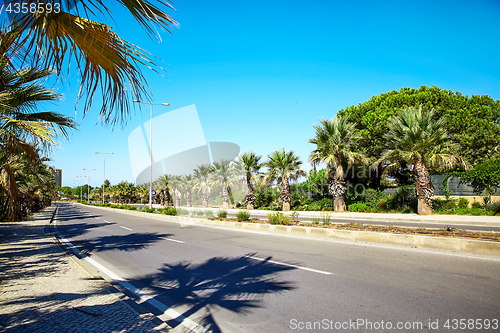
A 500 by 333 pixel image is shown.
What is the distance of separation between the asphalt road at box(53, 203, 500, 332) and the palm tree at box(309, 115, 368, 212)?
14717 mm

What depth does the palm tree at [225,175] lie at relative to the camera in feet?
126

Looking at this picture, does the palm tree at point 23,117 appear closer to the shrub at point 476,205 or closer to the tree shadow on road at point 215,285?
the tree shadow on road at point 215,285

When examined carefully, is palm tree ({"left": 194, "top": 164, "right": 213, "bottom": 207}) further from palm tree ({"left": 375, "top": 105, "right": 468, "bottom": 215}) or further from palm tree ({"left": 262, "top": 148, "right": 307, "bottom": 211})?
palm tree ({"left": 375, "top": 105, "right": 468, "bottom": 215})

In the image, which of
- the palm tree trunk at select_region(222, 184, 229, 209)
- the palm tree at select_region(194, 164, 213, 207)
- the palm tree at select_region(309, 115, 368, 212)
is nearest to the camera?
the palm tree at select_region(309, 115, 368, 212)

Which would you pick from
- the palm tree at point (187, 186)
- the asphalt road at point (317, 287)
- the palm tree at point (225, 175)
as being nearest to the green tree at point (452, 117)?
the palm tree at point (225, 175)

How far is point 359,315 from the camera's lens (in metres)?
4.14

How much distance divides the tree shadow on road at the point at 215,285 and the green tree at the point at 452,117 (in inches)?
904

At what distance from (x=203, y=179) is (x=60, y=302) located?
43735mm

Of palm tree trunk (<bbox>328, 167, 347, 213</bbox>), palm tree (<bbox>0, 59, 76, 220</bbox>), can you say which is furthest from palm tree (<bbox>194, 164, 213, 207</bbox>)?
palm tree (<bbox>0, 59, 76, 220</bbox>)

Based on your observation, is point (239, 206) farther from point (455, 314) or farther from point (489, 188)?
point (455, 314)

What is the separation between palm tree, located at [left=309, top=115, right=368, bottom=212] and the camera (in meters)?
23.1

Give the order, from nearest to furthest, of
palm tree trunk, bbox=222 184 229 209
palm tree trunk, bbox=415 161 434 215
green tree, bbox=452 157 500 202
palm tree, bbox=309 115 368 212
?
palm tree trunk, bbox=415 161 434 215 → green tree, bbox=452 157 500 202 → palm tree, bbox=309 115 368 212 → palm tree trunk, bbox=222 184 229 209

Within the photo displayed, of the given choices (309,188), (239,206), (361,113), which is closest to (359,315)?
(309,188)

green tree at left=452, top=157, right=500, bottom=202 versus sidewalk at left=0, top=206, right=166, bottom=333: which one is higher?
green tree at left=452, top=157, right=500, bottom=202
